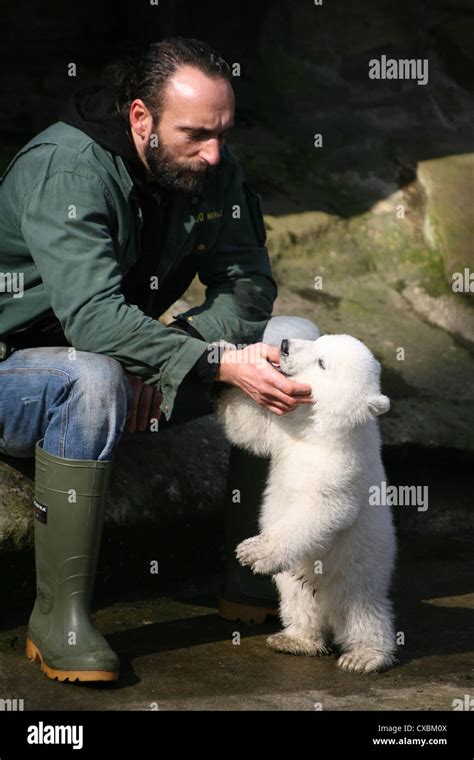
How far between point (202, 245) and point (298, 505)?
1047mm

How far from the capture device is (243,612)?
3975 mm

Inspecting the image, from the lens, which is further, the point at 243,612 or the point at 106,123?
the point at 243,612

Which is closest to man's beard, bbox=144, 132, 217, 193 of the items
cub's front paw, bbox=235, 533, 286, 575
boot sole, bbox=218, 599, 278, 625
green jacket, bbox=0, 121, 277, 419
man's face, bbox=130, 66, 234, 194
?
man's face, bbox=130, 66, 234, 194

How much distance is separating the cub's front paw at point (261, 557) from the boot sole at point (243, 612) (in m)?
0.57

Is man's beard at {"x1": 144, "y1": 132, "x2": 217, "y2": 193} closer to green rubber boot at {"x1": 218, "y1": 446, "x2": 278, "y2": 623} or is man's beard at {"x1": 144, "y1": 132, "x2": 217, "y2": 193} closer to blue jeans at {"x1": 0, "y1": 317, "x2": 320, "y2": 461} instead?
blue jeans at {"x1": 0, "y1": 317, "x2": 320, "y2": 461}

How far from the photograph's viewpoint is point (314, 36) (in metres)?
6.95

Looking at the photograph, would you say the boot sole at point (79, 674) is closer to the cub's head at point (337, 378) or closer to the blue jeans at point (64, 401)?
the blue jeans at point (64, 401)

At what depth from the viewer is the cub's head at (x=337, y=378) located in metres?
3.49

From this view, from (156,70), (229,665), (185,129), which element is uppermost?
(156,70)

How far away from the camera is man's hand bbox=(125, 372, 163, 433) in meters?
3.55

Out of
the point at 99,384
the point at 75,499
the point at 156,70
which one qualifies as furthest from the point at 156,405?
the point at 156,70

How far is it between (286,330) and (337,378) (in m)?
0.50

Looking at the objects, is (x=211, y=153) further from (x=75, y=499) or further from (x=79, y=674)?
(x=79, y=674)

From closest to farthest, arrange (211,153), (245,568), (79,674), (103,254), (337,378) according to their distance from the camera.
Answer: (79,674)
(103,254)
(337,378)
(211,153)
(245,568)
